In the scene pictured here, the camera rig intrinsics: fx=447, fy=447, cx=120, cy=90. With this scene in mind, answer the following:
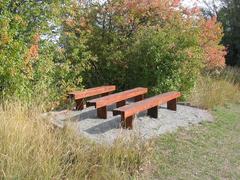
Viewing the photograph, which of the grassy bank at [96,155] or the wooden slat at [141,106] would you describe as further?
the wooden slat at [141,106]

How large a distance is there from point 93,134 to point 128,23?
→ 5663mm

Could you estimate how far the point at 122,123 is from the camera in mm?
7164

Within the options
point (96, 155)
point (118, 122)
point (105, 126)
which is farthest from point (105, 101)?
point (96, 155)

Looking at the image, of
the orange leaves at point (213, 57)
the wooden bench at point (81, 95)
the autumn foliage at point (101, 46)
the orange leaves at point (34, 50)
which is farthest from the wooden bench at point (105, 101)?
the orange leaves at point (213, 57)

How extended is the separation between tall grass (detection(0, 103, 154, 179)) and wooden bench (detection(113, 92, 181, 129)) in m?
1.25

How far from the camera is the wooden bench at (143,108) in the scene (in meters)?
7.03

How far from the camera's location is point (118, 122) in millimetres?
7801

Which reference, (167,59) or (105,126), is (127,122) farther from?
(167,59)

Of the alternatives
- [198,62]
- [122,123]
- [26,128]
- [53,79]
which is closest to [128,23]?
[198,62]

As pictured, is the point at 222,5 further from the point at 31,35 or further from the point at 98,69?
the point at 31,35

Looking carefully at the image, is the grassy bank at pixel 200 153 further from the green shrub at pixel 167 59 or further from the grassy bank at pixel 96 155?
the green shrub at pixel 167 59

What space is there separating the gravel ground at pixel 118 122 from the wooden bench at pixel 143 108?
129 millimetres

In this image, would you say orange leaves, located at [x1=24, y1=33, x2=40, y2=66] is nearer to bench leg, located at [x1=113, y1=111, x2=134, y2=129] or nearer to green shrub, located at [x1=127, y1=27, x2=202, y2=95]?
bench leg, located at [x1=113, y1=111, x2=134, y2=129]

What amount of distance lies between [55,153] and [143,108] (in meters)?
2.77
